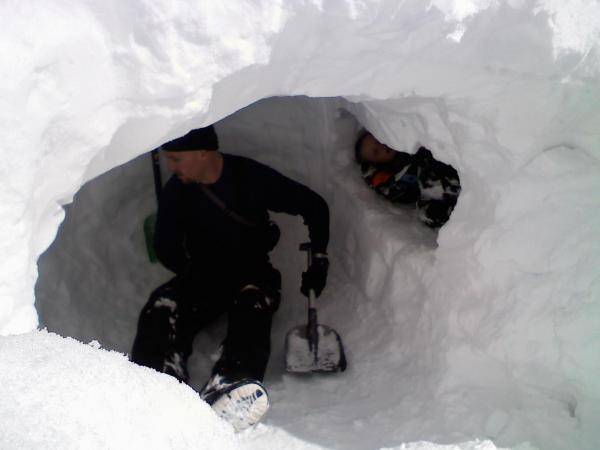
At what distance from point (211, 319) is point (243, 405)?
32.6 inches

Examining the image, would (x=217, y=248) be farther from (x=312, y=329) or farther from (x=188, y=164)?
(x=312, y=329)

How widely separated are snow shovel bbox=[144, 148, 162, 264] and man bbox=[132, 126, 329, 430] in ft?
1.53

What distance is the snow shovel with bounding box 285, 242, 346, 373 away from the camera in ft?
7.38

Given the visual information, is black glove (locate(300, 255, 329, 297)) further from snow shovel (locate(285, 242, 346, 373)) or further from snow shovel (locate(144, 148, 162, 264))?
snow shovel (locate(144, 148, 162, 264))

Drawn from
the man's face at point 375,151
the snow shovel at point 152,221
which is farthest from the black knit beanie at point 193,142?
the man's face at point 375,151

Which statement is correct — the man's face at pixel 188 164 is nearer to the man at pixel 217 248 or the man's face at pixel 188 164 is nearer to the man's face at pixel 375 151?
the man at pixel 217 248

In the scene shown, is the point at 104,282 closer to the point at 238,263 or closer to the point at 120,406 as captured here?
the point at 238,263

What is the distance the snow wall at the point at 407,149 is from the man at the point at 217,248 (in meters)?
0.31

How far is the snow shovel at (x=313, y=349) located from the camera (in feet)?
7.38

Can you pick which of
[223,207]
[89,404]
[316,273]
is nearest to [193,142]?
[223,207]

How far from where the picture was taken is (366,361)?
2.27 meters

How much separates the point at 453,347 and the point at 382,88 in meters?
1.01

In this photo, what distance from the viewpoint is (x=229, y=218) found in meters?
2.54

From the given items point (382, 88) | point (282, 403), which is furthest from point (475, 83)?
point (282, 403)
